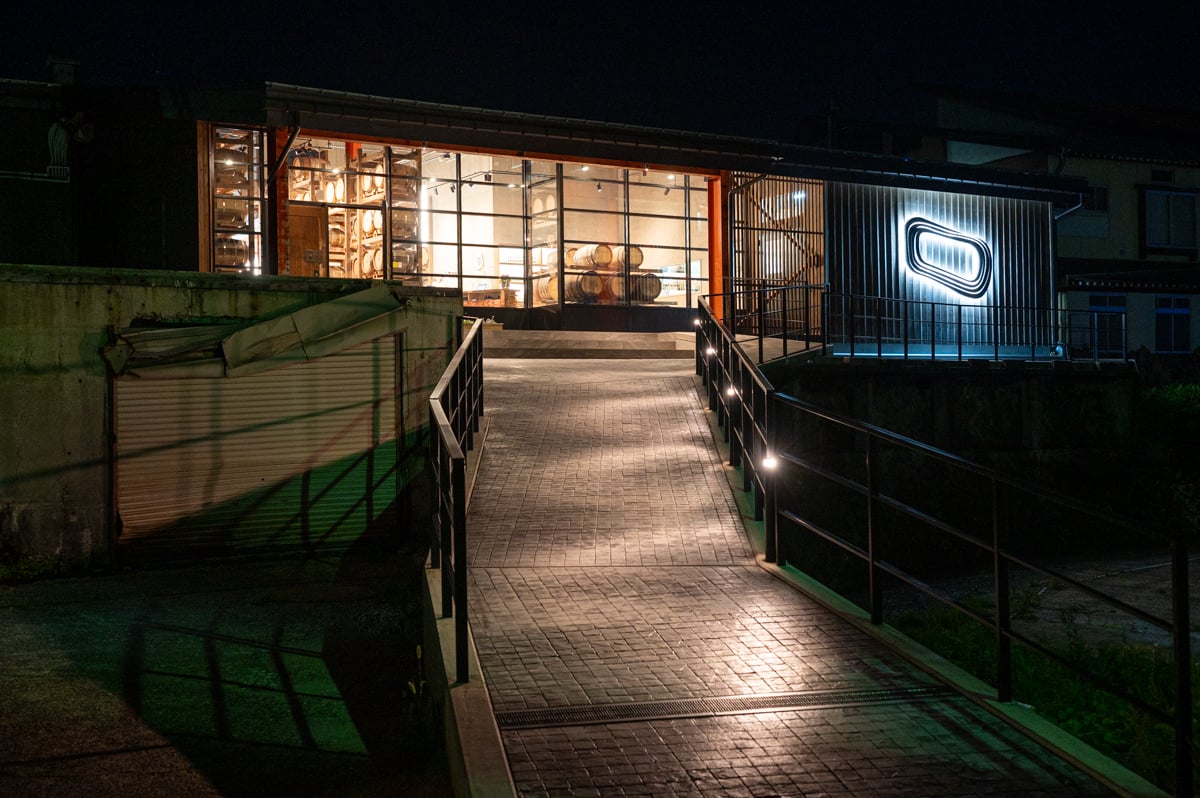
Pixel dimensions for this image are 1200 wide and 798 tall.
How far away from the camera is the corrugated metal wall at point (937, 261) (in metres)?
21.1

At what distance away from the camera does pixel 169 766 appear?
5.32 metres

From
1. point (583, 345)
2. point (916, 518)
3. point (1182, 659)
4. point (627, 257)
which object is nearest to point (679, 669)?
point (1182, 659)

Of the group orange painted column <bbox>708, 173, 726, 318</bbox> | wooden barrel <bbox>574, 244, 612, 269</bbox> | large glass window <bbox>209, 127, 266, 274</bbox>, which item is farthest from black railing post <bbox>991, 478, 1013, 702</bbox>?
wooden barrel <bbox>574, 244, 612, 269</bbox>

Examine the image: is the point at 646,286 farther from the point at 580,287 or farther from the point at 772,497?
the point at 772,497

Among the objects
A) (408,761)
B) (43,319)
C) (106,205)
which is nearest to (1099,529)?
(408,761)

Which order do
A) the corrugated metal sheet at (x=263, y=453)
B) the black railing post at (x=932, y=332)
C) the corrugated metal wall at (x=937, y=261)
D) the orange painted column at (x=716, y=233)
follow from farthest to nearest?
1. the orange painted column at (x=716, y=233)
2. the corrugated metal wall at (x=937, y=261)
3. the black railing post at (x=932, y=332)
4. the corrugated metal sheet at (x=263, y=453)

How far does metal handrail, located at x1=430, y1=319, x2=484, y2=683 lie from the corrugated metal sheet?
7.38 feet

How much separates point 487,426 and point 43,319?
4.38 m

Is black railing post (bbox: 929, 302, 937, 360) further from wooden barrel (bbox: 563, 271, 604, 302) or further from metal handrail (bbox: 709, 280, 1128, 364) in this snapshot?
wooden barrel (bbox: 563, 271, 604, 302)

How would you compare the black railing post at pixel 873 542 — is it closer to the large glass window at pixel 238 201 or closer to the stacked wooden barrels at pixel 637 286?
the large glass window at pixel 238 201

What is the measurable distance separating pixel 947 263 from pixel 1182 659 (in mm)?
19723

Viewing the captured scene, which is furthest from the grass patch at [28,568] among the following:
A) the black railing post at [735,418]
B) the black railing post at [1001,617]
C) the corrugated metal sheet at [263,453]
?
the black railing post at [1001,617]

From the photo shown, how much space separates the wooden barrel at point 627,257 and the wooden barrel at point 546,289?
4.87 feet

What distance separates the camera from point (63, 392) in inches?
392
